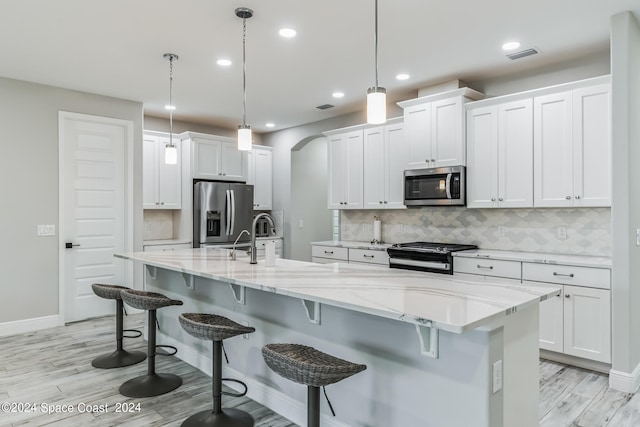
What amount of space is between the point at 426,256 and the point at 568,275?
4.29 ft

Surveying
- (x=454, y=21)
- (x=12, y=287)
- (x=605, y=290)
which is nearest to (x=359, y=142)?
(x=454, y=21)

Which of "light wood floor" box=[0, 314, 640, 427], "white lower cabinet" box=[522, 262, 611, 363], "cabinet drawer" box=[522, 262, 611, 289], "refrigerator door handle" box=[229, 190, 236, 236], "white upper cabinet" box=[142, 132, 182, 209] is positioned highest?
"white upper cabinet" box=[142, 132, 182, 209]

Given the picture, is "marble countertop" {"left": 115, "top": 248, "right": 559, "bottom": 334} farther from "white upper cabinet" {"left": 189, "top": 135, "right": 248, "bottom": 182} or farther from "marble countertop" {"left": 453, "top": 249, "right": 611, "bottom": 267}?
"white upper cabinet" {"left": 189, "top": 135, "right": 248, "bottom": 182}

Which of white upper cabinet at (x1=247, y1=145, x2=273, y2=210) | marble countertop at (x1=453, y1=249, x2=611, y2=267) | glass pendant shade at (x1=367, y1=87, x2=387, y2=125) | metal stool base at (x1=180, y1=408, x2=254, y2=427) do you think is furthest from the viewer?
white upper cabinet at (x1=247, y1=145, x2=273, y2=210)

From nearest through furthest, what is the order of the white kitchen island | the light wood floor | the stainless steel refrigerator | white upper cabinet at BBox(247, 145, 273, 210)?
the white kitchen island
the light wood floor
the stainless steel refrigerator
white upper cabinet at BBox(247, 145, 273, 210)

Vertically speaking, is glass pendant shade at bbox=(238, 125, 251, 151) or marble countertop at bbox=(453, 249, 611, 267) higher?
glass pendant shade at bbox=(238, 125, 251, 151)

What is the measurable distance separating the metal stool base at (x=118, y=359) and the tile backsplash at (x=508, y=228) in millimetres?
3284

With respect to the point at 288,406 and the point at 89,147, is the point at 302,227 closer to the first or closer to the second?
the point at 89,147

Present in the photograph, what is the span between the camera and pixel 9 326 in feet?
14.5

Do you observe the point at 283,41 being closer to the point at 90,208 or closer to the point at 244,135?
the point at 244,135

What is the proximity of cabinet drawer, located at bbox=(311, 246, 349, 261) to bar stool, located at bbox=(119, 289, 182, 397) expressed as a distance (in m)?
2.67

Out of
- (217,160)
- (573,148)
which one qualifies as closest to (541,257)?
(573,148)

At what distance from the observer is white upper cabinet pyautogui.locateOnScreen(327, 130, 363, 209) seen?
548 centimetres

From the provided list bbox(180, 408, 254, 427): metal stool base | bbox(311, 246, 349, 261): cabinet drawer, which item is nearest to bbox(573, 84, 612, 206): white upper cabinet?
bbox(311, 246, 349, 261): cabinet drawer
